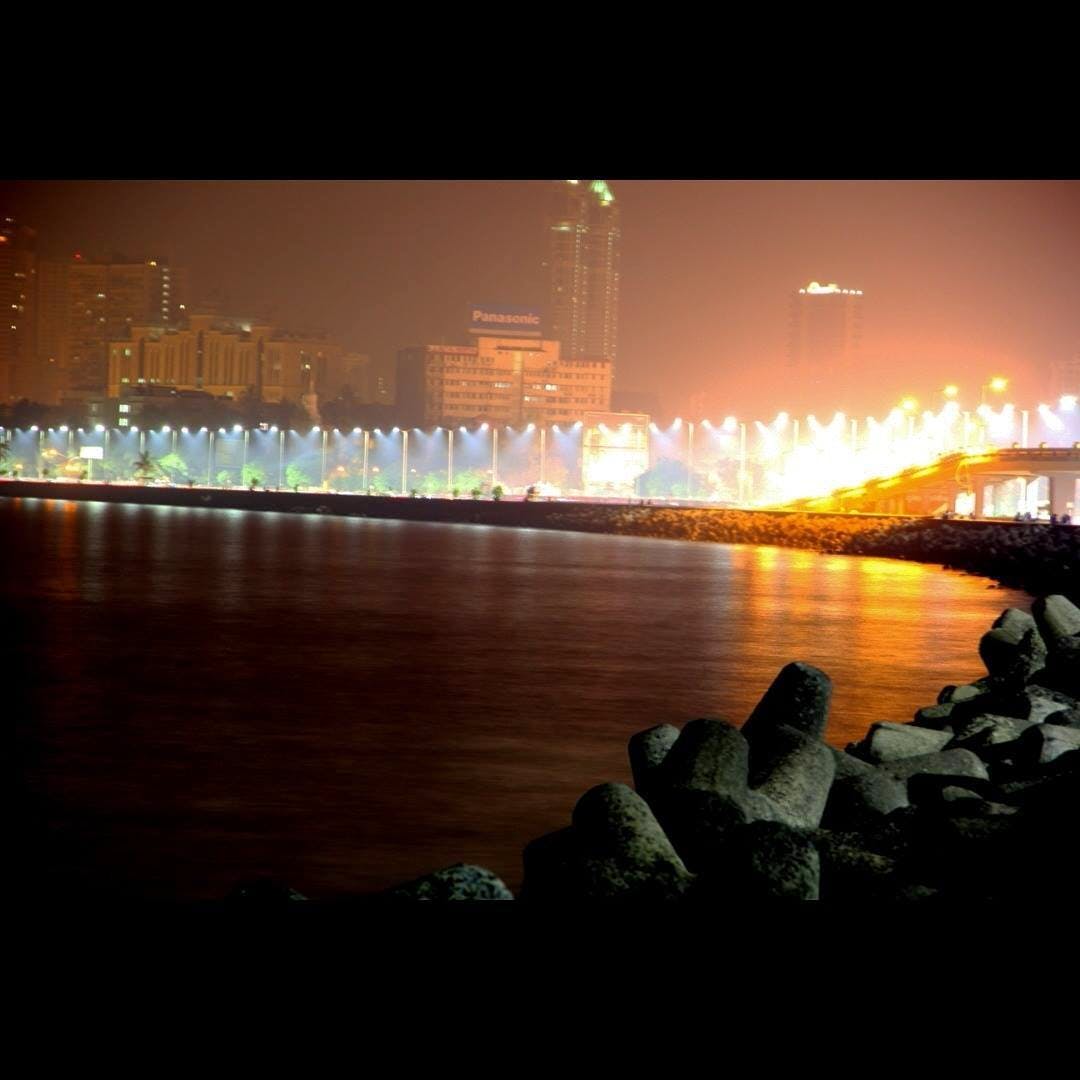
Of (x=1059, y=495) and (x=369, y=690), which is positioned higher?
(x=1059, y=495)

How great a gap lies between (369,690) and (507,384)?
5529 inches

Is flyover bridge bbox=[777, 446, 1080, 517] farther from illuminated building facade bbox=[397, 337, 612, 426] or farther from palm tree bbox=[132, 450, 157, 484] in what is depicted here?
illuminated building facade bbox=[397, 337, 612, 426]

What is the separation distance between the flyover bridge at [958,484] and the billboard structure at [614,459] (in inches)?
1845

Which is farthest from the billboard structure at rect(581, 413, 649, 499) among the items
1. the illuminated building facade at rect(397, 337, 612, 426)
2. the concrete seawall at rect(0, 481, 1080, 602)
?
the concrete seawall at rect(0, 481, 1080, 602)

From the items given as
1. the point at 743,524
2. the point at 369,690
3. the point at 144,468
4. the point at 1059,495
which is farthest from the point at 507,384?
the point at 369,690

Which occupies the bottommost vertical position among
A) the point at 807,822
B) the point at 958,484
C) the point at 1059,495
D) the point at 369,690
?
the point at 369,690

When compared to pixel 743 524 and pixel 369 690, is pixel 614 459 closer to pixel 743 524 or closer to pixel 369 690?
pixel 743 524

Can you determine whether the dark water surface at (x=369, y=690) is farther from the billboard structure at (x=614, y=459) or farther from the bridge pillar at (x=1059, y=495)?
the billboard structure at (x=614, y=459)

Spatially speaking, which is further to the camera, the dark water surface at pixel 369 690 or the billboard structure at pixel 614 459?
the billboard structure at pixel 614 459

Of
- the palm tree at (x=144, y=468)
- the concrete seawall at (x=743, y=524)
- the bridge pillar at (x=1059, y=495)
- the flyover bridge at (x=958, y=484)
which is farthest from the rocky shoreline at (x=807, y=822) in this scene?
the palm tree at (x=144, y=468)

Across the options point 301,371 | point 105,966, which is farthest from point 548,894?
point 301,371

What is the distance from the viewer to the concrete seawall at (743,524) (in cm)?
3442

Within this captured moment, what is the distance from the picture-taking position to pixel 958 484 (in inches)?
2571
